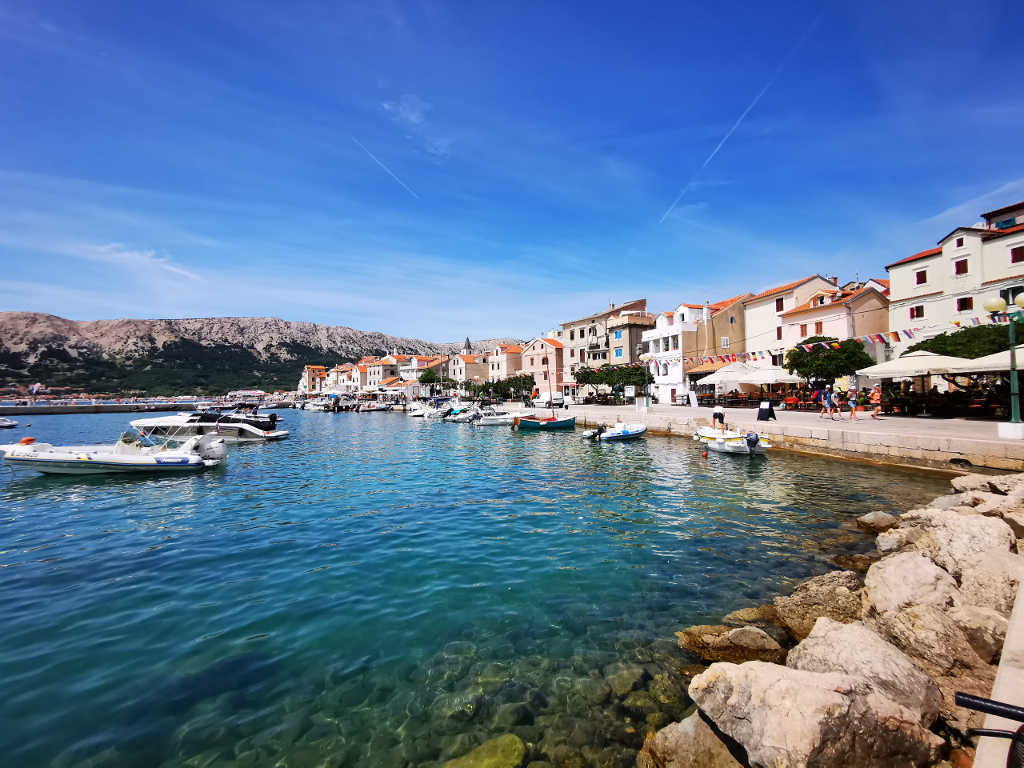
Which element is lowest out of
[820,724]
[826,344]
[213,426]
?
[820,724]

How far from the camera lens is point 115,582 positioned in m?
8.66

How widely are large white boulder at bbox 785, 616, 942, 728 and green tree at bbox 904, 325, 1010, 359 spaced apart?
82.7 ft

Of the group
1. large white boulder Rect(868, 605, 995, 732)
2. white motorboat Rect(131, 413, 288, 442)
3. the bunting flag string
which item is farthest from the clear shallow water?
the bunting flag string

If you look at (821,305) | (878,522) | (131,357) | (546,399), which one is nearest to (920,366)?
(878,522)

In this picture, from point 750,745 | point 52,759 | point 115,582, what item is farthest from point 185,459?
point 750,745

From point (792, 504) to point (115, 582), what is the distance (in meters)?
16.4

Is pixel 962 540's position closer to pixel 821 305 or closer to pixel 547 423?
pixel 547 423

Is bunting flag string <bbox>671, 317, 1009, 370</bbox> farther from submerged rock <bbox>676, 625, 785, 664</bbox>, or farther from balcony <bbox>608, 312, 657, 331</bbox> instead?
submerged rock <bbox>676, 625, 785, 664</bbox>

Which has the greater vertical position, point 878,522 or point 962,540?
point 962,540

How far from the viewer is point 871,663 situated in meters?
4.33

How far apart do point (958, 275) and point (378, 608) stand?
39762 millimetres

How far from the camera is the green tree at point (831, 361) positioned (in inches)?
1144

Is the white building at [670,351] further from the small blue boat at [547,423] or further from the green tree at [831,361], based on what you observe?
A: the green tree at [831,361]

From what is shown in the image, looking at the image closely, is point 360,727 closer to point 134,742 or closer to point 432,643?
point 432,643
